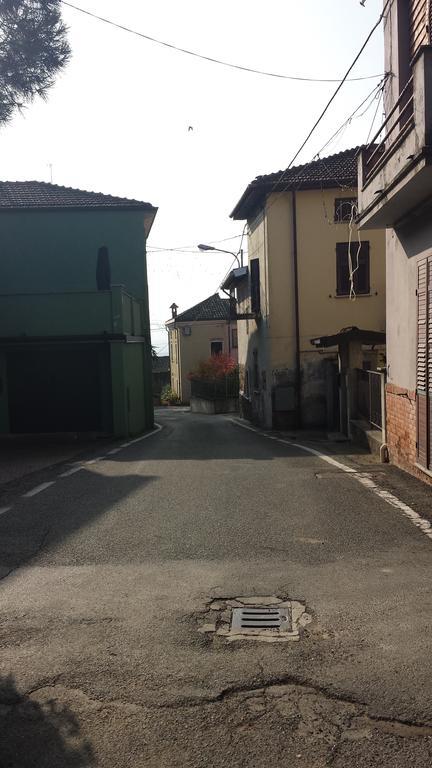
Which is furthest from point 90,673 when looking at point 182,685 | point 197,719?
point 197,719

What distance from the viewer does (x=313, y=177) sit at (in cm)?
2247

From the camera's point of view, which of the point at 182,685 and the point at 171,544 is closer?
the point at 182,685

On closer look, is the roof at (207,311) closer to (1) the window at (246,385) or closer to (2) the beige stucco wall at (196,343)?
(2) the beige stucco wall at (196,343)

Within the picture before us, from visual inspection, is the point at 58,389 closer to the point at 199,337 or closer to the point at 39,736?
the point at 39,736

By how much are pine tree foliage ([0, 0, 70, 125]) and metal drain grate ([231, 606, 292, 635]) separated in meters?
7.62

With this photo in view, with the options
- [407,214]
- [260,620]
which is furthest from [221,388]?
[260,620]

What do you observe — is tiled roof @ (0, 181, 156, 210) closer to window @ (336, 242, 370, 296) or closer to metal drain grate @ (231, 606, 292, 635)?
window @ (336, 242, 370, 296)

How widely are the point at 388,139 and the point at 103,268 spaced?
1589 cm

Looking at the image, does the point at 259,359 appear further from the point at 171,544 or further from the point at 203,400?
the point at 171,544

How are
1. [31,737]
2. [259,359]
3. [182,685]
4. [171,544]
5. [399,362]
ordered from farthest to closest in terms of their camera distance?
1. [259,359]
2. [399,362]
3. [171,544]
4. [182,685]
5. [31,737]

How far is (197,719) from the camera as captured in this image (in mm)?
3107

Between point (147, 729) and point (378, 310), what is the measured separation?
21.1 m

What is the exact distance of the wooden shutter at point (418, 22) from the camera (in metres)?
9.27

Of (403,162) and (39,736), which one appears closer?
(39,736)
